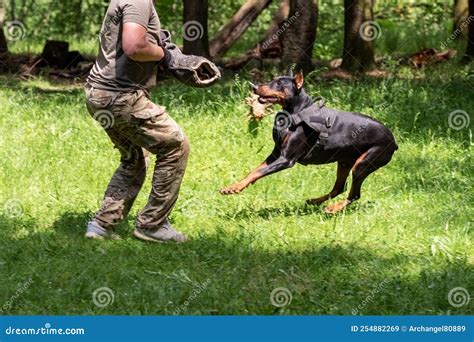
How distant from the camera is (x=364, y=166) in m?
8.79

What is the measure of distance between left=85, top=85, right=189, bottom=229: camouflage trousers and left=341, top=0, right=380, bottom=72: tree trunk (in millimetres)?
6860

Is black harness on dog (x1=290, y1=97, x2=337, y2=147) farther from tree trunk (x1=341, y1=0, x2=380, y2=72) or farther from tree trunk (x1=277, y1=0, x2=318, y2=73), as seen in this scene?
tree trunk (x1=341, y1=0, x2=380, y2=72)

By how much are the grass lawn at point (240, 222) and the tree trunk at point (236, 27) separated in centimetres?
349

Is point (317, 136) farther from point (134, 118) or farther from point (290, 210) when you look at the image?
point (134, 118)

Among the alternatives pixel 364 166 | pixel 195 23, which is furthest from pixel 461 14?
pixel 364 166

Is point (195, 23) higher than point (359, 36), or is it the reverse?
point (359, 36)

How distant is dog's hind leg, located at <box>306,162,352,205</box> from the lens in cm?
908

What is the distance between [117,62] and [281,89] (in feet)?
4.85

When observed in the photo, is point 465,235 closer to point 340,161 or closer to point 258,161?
point 340,161

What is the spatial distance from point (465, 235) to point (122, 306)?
299 centimetres

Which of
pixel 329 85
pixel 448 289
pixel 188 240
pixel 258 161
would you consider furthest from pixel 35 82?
pixel 448 289

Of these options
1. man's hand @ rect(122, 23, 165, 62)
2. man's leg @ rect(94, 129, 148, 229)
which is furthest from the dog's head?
man's hand @ rect(122, 23, 165, 62)

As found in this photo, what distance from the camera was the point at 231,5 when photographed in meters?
22.2

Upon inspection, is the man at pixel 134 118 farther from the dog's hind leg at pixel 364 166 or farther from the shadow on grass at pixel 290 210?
the dog's hind leg at pixel 364 166
